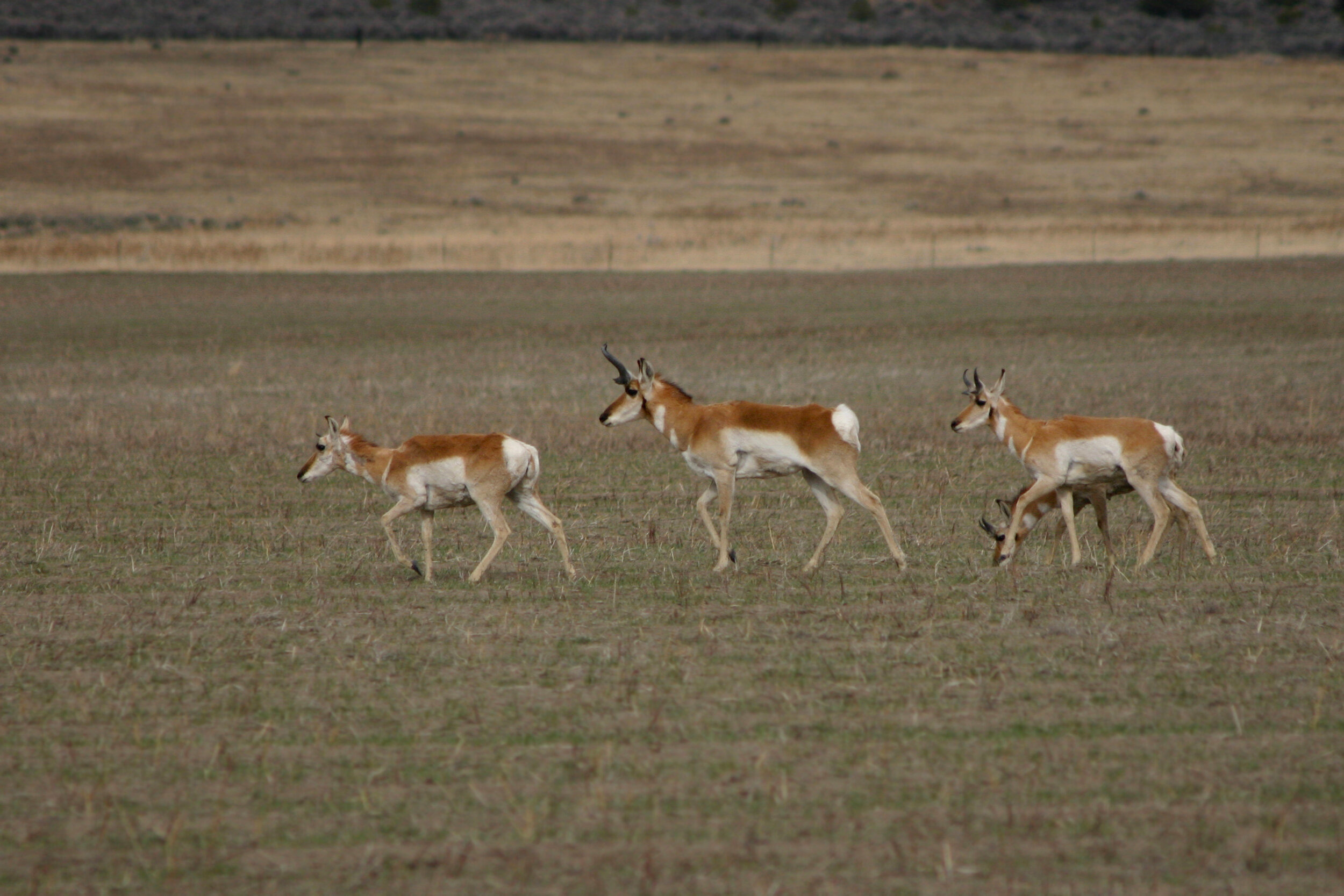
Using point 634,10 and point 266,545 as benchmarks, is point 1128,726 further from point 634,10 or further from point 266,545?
point 634,10

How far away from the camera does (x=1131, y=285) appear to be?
4256 centimetres

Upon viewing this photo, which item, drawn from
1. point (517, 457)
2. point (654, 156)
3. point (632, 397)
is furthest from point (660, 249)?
point (517, 457)

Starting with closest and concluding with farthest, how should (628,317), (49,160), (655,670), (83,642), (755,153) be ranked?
(655,670) < (83,642) < (628,317) < (49,160) < (755,153)

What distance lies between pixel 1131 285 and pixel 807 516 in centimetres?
3049

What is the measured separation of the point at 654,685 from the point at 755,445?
13.8ft

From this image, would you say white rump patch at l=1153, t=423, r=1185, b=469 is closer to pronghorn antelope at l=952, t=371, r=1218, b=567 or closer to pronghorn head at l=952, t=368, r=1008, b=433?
pronghorn antelope at l=952, t=371, r=1218, b=567

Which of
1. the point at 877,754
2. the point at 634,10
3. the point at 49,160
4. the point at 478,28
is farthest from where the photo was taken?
the point at 634,10

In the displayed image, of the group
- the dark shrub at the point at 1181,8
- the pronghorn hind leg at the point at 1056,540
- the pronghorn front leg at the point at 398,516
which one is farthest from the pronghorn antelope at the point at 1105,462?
the dark shrub at the point at 1181,8

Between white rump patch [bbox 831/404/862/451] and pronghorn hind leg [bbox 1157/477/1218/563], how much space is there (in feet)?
8.53

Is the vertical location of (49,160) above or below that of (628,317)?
above

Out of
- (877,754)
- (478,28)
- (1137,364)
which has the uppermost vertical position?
(478,28)

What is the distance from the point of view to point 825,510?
12766mm

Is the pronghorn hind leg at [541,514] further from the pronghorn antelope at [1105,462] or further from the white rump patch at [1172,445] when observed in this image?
the white rump patch at [1172,445]

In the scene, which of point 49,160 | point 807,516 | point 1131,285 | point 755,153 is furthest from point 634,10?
point 807,516
